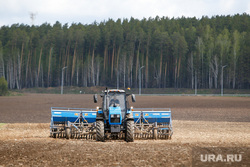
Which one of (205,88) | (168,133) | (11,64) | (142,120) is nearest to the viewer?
(168,133)

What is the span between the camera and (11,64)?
11469 centimetres

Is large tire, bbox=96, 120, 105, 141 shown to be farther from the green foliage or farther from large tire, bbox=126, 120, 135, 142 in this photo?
the green foliage

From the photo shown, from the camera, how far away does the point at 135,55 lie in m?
112

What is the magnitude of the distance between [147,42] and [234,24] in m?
26.7

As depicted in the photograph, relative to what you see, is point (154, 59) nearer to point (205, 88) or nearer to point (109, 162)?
point (205, 88)

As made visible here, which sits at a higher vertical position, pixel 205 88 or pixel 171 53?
pixel 171 53

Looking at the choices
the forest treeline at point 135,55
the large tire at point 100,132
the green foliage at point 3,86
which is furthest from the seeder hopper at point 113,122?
the forest treeline at point 135,55

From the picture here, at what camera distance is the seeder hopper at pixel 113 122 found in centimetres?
1694

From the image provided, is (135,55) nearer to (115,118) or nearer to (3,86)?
(3,86)

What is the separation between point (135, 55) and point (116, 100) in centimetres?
9458

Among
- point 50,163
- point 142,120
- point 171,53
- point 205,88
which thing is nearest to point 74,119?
point 142,120

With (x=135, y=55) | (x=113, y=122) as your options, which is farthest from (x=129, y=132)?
(x=135, y=55)

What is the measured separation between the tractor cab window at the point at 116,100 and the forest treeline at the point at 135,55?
77873 mm

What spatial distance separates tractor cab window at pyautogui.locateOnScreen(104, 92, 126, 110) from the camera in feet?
58.9
